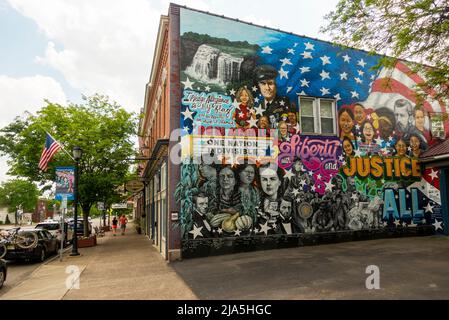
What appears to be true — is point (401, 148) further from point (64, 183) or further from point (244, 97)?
point (64, 183)

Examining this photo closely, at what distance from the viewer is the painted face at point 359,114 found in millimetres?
14875

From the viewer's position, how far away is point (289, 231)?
13.0 m

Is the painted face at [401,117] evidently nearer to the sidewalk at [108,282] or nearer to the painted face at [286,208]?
the painted face at [286,208]

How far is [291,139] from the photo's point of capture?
535 inches

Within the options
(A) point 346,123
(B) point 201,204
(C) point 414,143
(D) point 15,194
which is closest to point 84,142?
(B) point 201,204

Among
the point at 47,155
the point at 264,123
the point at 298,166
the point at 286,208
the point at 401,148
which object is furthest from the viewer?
the point at 401,148

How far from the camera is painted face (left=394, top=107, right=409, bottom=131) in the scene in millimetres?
15648

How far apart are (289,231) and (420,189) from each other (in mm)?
7233

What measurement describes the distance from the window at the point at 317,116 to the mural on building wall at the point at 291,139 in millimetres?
46

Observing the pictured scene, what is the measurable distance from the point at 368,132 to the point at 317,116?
2.68 metres

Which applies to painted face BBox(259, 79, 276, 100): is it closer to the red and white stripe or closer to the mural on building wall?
the mural on building wall

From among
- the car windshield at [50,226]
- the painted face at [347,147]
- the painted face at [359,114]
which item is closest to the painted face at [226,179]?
the painted face at [347,147]
